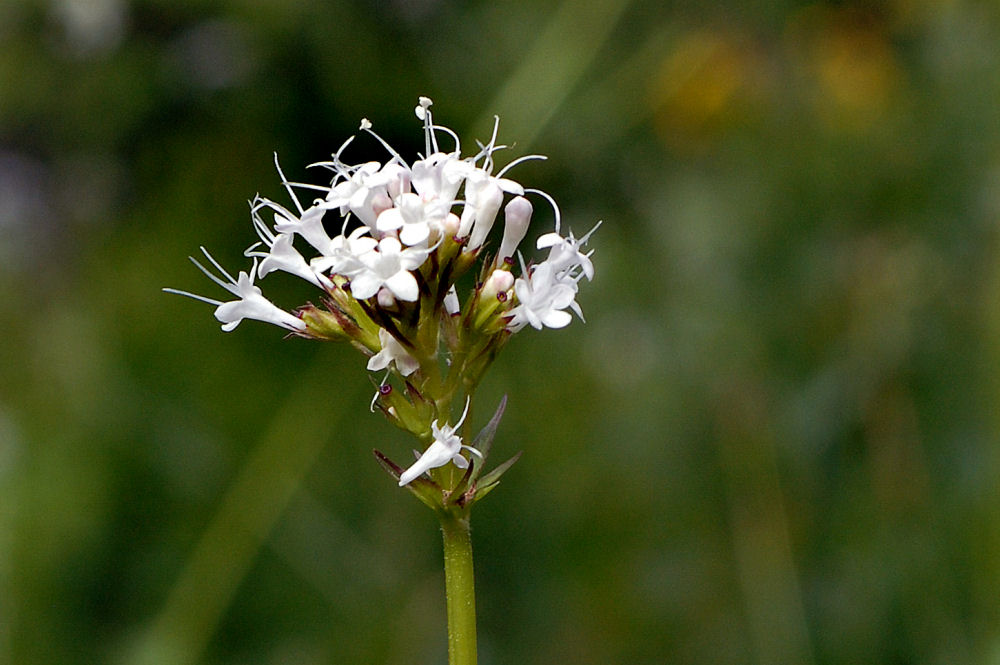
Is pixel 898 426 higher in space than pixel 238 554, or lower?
higher

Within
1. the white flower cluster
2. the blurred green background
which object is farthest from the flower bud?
the blurred green background

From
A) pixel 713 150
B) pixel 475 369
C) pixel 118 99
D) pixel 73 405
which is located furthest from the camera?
pixel 118 99

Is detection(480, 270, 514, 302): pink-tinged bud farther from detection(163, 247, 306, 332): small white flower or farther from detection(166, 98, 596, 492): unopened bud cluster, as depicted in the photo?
detection(163, 247, 306, 332): small white flower

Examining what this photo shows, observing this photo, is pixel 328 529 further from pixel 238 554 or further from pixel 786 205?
pixel 786 205

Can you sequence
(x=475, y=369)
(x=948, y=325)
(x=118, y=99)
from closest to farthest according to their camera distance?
(x=475, y=369) < (x=948, y=325) < (x=118, y=99)

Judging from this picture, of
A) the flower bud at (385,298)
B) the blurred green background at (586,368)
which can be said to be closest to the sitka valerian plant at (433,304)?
the flower bud at (385,298)

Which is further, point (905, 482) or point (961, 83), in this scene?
point (961, 83)

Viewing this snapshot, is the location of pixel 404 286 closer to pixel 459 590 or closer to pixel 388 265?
pixel 388 265

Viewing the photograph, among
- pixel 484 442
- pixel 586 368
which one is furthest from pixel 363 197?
pixel 586 368

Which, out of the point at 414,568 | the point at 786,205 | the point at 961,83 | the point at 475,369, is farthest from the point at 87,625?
the point at 961,83
